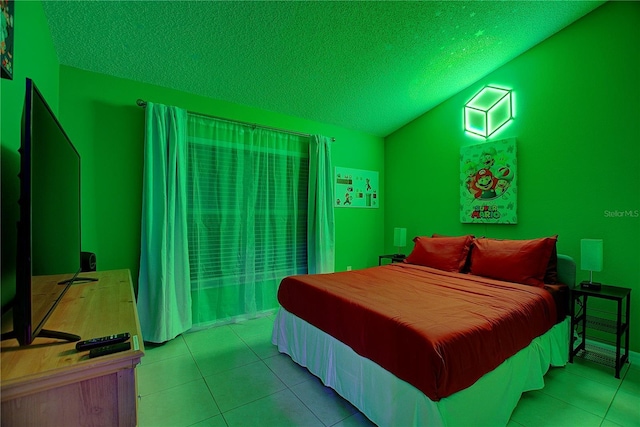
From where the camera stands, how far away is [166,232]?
2547mm

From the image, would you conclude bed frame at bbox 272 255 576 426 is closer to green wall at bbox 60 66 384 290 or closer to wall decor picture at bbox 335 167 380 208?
green wall at bbox 60 66 384 290

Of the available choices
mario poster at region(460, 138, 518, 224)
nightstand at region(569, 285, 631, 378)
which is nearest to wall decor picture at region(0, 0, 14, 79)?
nightstand at region(569, 285, 631, 378)

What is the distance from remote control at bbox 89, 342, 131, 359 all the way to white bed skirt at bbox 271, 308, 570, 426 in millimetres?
1207

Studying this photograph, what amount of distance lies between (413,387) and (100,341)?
130cm

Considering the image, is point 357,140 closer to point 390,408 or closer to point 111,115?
point 111,115

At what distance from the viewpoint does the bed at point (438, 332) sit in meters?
1.29

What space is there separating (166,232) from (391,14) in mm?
2708

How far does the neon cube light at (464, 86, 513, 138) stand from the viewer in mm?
3064

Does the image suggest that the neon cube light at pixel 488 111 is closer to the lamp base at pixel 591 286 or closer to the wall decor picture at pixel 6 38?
the lamp base at pixel 591 286

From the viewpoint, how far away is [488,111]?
323cm

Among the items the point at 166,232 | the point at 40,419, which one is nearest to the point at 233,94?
the point at 166,232

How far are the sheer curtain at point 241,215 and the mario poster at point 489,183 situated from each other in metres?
2.04

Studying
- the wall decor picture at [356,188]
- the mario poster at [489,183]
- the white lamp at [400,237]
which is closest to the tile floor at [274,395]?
the mario poster at [489,183]

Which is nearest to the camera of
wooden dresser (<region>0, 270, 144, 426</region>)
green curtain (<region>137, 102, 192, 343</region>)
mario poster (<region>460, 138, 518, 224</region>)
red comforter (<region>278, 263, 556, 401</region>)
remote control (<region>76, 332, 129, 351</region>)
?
wooden dresser (<region>0, 270, 144, 426</region>)
